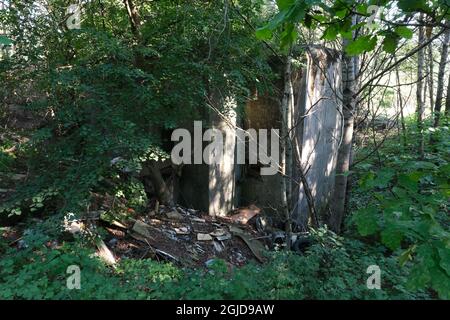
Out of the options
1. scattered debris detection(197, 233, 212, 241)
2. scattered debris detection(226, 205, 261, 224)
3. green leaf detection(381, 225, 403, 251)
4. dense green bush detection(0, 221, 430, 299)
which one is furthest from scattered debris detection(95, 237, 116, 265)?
green leaf detection(381, 225, 403, 251)

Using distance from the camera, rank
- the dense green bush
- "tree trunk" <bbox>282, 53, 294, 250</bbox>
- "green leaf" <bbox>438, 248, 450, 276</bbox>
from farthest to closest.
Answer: "tree trunk" <bbox>282, 53, 294, 250</bbox> → the dense green bush → "green leaf" <bbox>438, 248, 450, 276</bbox>

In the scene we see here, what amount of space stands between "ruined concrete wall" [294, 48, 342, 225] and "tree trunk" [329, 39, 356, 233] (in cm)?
142

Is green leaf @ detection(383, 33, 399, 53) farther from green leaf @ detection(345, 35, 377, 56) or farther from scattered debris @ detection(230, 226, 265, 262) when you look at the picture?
scattered debris @ detection(230, 226, 265, 262)

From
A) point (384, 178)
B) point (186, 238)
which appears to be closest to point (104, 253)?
point (186, 238)

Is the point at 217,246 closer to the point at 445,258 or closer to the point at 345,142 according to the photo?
the point at 345,142

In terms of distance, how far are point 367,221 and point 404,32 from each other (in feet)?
3.44

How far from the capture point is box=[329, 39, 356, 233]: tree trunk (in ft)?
13.4

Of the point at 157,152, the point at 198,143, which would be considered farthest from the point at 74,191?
the point at 198,143

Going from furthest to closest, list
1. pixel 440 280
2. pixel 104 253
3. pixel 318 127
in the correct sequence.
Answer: pixel 318 127 → pixel 104 253 → pixel 440 280

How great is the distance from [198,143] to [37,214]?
9.01 ft

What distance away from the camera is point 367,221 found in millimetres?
1877

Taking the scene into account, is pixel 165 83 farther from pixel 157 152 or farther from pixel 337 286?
pixel 337 286

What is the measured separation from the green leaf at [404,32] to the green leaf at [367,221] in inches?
37.8
